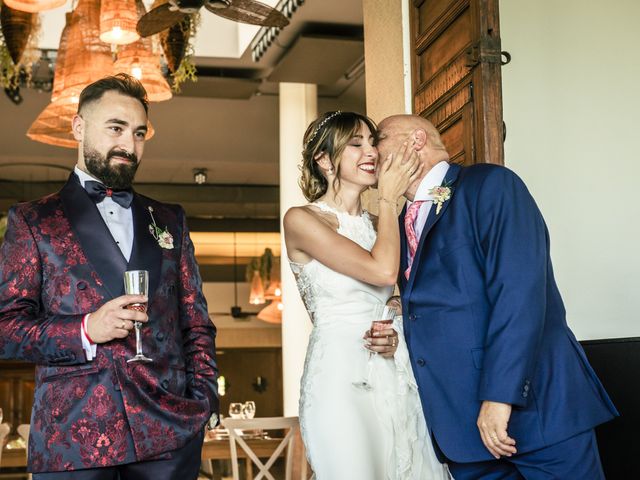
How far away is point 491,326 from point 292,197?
6216 mm

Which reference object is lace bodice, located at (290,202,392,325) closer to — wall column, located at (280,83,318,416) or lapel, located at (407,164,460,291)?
lapel, located at (407,164,460,291)

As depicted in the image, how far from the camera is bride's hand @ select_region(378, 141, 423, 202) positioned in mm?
2932

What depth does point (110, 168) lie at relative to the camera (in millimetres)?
2623

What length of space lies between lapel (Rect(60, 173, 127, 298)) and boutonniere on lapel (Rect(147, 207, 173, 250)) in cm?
14

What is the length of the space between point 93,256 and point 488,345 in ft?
3.60

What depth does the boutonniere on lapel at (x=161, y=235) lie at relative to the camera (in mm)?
2660

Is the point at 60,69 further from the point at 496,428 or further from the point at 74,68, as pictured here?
the point at 496,428

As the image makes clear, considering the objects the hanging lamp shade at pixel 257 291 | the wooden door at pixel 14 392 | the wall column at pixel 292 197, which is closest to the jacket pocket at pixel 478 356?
the wall column at pixel 292 197

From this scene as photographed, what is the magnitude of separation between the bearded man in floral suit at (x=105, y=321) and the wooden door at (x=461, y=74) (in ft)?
4.36

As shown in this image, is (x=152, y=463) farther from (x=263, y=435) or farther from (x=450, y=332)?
(x=263, y=435)

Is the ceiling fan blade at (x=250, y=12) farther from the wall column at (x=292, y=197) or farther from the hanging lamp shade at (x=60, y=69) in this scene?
the wall column at (x=292, y=197)

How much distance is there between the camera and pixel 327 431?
3137mm

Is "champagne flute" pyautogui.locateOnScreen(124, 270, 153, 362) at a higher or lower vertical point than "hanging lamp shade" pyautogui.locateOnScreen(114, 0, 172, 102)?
lower

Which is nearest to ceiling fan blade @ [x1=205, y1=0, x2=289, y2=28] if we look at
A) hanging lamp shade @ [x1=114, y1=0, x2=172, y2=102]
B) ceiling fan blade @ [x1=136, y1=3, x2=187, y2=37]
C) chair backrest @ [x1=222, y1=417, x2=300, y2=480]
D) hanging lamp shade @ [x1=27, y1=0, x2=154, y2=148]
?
ceiling fan blade @ [x1=136, y1=3, x2=187, y2=37]
